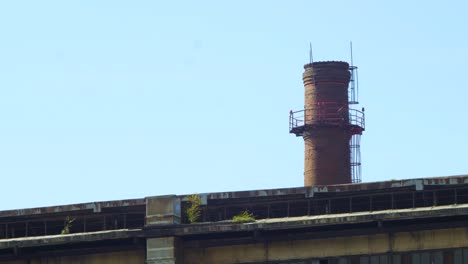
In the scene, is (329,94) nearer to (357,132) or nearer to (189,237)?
(357,132)

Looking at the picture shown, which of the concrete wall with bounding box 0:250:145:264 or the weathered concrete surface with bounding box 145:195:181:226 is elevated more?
the weathered concrete surface with bounding box 145:195:181:226

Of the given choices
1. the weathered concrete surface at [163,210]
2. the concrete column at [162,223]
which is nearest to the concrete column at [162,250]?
the concrete column at [162,223]

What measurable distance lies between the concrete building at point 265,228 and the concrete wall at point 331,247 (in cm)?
3

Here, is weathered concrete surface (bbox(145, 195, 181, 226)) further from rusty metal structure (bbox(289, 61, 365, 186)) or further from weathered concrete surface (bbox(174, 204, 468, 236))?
rusty metal structure (bbox(289, 61, 365, 186))

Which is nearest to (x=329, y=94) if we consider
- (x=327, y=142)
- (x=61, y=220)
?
(x=327, y=142)

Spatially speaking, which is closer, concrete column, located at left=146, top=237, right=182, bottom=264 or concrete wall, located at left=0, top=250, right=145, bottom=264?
concrete column, located at left=146, top=237, right=182, bottom=264

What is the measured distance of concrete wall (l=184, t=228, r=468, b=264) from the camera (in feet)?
114

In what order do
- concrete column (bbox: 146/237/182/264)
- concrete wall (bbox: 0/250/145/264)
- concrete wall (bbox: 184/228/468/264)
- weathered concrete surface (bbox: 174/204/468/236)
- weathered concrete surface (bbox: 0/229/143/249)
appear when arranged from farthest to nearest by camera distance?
1. concrete wall (bbox: 0/250/145/264)
2. weathered concrete surface (bbox: 0/229/143/249)
3. concrete column (bbox: 146/237/182/264)
4. concrete wall (bbox: 184/228/468/264)
5. weathered concrete surface (bbox: 174/204/468/236)

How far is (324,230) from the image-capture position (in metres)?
35.7

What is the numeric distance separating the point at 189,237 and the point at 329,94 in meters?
21.9

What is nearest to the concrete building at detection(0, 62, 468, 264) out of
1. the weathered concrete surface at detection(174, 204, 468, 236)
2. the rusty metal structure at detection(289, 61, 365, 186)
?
the weathered concrete surface at detection(174, 204, 468, 236)

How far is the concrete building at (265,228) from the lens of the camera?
34.8 metres

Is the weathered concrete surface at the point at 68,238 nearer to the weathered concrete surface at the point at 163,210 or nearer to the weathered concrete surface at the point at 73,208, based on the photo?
the weathered concrete surface at the point at 163,210

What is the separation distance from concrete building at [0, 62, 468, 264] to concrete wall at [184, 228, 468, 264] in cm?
3
